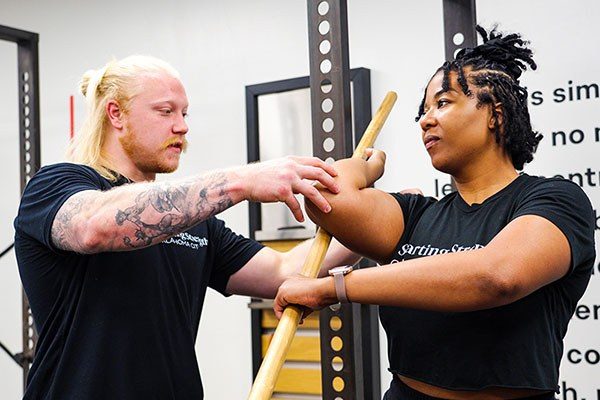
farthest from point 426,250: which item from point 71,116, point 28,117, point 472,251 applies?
point 71,116

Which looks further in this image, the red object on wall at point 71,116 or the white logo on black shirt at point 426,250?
the red object on wall at point 71,116

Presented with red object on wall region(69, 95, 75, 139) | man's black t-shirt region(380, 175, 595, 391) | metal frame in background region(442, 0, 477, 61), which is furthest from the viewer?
red object on wall region(69, 95, 75, 139)

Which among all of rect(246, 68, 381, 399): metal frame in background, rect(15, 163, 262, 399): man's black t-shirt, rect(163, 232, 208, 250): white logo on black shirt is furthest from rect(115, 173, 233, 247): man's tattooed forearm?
rect(246, 68, 381, 399): metal frame in background

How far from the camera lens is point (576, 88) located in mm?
2881

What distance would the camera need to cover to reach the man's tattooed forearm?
5.08 ft

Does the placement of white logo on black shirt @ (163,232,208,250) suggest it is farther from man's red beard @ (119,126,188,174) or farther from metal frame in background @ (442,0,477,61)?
metal frame in background @ (442,0,477,61)

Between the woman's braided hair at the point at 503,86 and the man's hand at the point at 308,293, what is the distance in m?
0.47

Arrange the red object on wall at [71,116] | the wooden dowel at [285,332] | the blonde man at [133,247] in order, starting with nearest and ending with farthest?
the wooden dowel at [285,332] → the blonde man at [133,247] → the red object on wall at [71,116]

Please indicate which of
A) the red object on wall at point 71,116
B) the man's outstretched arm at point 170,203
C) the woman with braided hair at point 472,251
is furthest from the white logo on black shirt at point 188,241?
the red object on wall at point 71,116

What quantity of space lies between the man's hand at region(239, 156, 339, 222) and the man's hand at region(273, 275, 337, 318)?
14 cm

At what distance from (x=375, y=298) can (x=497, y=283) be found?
214 millimetres

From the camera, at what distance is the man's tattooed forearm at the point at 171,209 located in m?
1.55

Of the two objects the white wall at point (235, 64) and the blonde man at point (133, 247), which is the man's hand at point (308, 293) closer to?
the blonde man at point (133, 247)

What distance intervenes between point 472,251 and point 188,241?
757mm
